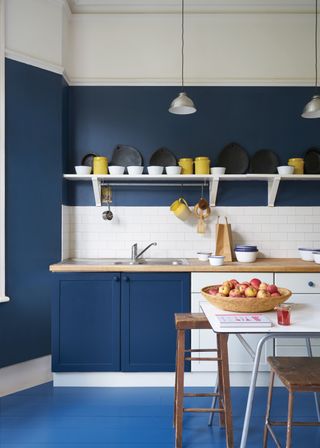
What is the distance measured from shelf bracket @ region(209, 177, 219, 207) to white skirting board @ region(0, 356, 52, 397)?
2099 mm

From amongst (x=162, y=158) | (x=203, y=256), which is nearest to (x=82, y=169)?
(x=162, y=158)

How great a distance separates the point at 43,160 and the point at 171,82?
1496mm

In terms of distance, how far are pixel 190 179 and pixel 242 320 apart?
2.14 metres

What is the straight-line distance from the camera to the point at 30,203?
128 inches

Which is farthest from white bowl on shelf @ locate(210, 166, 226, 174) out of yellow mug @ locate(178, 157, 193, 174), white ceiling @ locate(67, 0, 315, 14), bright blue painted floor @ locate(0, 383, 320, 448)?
bright blue painted floor @ locate(0, 383, 320, 448)

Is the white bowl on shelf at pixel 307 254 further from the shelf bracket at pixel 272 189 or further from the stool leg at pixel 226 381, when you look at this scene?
the stool leg at pixel 226 381

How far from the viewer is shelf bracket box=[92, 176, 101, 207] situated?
3552 mm

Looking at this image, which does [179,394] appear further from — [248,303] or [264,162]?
[264,162]

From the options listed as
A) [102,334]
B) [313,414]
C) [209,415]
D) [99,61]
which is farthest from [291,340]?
[99,61]

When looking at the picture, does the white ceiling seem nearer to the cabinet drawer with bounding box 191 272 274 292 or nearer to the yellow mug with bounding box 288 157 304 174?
the yellow mug with bounding box 288 157 304 174

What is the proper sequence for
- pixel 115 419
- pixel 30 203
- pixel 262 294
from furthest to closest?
pixel 30 203 → pixel 115 419 → pixel 262 294

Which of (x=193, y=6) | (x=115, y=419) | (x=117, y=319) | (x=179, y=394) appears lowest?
(x=115, y=419)

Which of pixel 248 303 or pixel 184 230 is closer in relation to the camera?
pixel 248 303

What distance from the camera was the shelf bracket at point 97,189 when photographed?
355 cm
